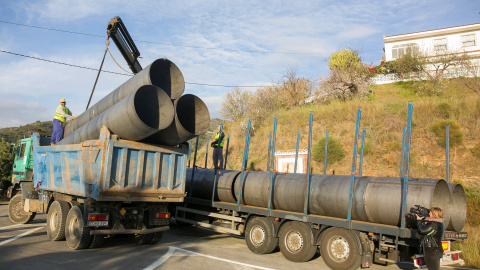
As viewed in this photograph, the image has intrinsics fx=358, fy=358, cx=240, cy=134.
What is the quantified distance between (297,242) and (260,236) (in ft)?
3.85

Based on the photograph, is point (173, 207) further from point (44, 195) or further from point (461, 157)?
point (461, 157)

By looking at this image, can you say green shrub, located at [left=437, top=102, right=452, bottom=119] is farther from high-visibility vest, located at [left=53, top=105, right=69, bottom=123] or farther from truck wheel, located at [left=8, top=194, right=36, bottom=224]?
truck wheel, located at [left=8, top=194, right=36, bottom=224]

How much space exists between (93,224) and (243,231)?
13.3 feet

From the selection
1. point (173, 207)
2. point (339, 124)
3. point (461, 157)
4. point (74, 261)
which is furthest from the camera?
point (339, 124)

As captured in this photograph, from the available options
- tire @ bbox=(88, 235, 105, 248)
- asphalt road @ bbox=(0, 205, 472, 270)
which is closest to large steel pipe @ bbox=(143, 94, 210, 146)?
tire @ bbox=(88, 235, 105, 248)

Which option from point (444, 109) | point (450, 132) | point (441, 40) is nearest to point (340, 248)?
point (450, 132)

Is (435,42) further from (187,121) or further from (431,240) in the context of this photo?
(431,240)

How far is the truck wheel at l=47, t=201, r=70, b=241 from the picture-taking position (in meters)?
9.05

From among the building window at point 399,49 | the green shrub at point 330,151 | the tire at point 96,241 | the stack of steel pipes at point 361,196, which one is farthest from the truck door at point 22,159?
the building window at point 399,49

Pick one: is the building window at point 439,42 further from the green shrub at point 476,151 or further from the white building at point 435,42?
the green shrub at point 476,151

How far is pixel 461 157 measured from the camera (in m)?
16.1

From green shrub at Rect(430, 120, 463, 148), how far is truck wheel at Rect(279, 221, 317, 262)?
12018 mm

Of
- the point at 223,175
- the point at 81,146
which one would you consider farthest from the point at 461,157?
the point at 81,146

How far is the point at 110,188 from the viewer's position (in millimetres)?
7891
